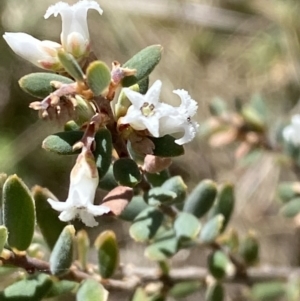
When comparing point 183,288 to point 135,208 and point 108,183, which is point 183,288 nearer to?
point 135,208

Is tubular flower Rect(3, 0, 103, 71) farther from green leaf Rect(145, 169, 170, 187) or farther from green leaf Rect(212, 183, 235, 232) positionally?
green leaf Rect(212, 183, 235, 232)

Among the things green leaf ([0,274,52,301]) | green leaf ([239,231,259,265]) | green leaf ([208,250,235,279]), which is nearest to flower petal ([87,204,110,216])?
green leaf ([0,274,52,301])

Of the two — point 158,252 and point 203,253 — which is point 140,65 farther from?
point 203,253

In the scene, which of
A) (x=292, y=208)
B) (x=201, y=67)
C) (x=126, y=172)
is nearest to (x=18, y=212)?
(x=126, y=172)

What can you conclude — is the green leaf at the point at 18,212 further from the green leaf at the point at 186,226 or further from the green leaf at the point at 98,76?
the green leaf at the point at 186,226

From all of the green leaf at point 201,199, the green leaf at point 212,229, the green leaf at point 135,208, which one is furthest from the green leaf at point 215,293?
the green leaf at point 135,208
